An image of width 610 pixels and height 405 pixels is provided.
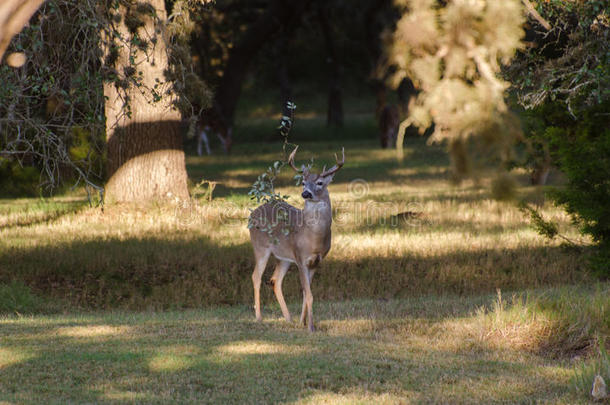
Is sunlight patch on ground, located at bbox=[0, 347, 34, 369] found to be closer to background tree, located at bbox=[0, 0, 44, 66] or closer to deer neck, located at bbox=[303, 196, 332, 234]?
deer neck, located at bbox=[303, 196, 332, 234]

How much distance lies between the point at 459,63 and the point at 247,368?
6.64m

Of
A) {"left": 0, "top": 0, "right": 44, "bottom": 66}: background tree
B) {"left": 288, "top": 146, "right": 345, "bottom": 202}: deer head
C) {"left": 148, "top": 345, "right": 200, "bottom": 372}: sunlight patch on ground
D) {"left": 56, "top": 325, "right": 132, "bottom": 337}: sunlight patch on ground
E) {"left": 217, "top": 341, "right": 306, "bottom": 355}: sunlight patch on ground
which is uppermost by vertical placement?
{"left": 0, "top": 0, "right": 44, "bottom": 66}: background tree

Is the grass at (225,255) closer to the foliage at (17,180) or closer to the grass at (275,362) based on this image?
the grass at (275,362)

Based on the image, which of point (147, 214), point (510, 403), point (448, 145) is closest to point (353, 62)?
point (147, 214)

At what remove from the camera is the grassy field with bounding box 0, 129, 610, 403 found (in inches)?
330

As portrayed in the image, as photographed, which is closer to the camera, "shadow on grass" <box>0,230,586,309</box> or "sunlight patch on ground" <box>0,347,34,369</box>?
"sunlight patch on ground" <box>0,347,34,369</box>

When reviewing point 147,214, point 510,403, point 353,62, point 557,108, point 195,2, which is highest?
point 353,62

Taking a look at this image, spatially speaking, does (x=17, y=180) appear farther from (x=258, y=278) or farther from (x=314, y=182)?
(x=314, y=182)

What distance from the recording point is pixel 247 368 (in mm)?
8828

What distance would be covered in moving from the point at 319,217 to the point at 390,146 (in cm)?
4177

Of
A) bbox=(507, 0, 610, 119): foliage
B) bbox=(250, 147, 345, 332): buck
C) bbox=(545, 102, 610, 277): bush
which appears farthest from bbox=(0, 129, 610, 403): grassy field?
bbox=(507, 0, 610, 119): foliage

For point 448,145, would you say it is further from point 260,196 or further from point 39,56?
point 39,56

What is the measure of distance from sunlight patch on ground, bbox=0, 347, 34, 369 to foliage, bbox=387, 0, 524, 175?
7.45m

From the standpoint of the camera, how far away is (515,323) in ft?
35.4
